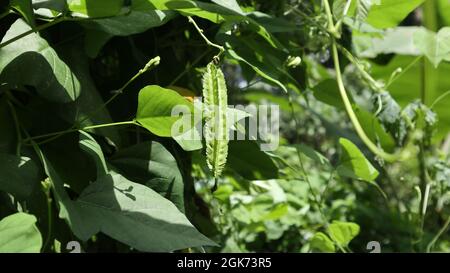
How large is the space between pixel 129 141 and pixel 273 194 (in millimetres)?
702

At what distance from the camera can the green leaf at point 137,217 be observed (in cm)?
71

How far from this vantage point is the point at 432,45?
983 millimetres

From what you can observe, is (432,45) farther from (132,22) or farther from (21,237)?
(21,237)

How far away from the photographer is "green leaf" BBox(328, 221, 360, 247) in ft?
3.74

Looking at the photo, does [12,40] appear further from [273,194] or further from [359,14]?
[273,194]

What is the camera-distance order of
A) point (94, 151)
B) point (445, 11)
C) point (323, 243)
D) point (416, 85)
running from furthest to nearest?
point (416, 85)
point (445, 11)
point (323, 243)
point (94, 151)

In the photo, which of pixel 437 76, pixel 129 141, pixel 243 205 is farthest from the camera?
pixel 243 205

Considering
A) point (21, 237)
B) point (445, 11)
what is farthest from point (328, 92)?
point (21, 237)

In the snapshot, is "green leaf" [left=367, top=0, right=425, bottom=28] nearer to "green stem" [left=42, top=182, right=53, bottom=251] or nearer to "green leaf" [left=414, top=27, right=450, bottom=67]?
"green leaf" [left=414, top=27, right=450, bottom=67]

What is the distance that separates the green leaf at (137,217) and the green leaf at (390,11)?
52cm

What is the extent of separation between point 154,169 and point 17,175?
0.60 ft
